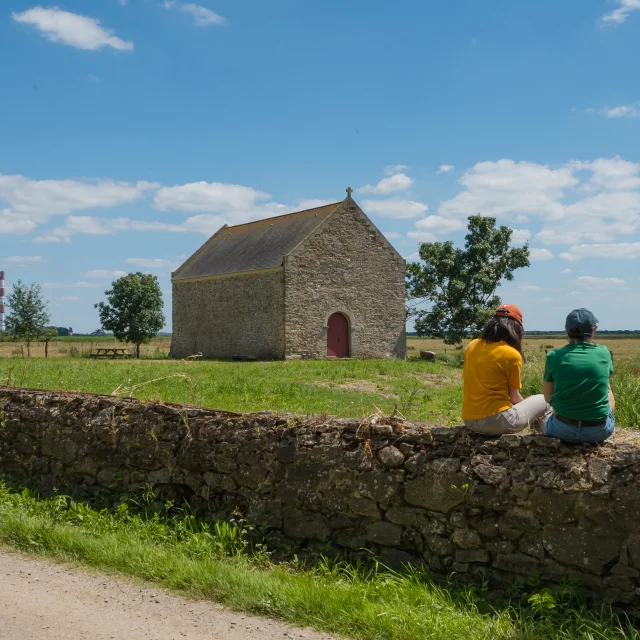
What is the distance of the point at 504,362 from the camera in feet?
17.9

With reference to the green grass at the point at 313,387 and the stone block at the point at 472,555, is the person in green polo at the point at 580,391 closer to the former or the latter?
the stone block at the point at 472,555

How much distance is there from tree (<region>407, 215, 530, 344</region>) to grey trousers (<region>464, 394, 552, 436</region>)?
34747 mm

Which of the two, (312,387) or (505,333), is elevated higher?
(505,333)

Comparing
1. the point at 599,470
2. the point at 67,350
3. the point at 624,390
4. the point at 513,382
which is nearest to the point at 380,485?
the point at 513,382

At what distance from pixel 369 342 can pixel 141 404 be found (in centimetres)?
2729

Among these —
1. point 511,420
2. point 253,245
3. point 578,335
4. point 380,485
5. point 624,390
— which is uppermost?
point 253,245

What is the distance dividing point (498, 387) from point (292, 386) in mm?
11429

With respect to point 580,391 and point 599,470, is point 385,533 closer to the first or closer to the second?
point 599,470

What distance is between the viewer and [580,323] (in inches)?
203

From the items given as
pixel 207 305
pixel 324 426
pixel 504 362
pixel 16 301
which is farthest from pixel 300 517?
pixel 16 301

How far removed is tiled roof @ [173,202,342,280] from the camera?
33.2 meters

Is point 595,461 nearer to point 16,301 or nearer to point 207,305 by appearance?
point 207,305

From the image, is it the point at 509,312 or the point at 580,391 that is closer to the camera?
the point at 580,391

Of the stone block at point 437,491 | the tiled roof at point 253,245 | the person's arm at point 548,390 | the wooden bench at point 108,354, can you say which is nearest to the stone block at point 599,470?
the person's arm at point 548,390
